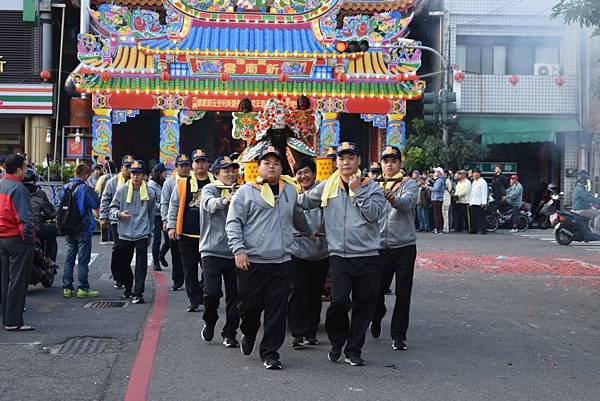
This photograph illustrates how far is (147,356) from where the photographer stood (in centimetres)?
702

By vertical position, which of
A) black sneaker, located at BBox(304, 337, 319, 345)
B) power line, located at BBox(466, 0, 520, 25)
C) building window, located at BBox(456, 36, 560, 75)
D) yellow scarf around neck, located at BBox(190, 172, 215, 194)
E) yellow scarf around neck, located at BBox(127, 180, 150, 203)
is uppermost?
power line, located at BBox(466, 0, 520, 25)

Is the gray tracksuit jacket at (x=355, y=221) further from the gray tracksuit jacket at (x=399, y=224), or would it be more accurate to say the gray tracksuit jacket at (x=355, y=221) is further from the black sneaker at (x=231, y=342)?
the black sneaker at (x=231, y=342)

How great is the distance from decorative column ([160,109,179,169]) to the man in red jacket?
15558mm

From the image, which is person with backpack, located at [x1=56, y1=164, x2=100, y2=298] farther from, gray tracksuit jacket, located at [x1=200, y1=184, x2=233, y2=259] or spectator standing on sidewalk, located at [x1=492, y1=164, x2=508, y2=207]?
spectator standing on sidewalk, located at [x1=492, y1=164, x2=508, y2=207]

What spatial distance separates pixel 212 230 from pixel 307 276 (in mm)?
951

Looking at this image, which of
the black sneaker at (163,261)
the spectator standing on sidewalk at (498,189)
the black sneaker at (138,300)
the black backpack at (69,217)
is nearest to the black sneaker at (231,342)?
the black sneaker at (138,300)

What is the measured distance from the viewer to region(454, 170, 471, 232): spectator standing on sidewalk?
21484 mm

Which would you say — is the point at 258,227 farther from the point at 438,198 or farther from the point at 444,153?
the point at 444,153

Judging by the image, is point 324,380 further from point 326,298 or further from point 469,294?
point 469,294

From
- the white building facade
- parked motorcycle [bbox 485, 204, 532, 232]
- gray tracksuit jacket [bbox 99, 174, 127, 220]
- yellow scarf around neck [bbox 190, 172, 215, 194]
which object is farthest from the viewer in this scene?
the white building facade

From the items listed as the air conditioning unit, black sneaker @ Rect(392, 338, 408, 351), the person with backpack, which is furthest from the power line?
black sneaker @ Rect(392, 338, 408, 351)

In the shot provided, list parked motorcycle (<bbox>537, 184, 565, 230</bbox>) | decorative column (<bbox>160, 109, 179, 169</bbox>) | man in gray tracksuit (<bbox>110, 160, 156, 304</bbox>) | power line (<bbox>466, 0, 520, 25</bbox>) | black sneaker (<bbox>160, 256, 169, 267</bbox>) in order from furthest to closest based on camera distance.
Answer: power line (<bbox>466, 0, 520, 25</bbox>) < decorative column (<bbox>160, 109, 179, 169</bbox>) < parked motorcycle (<bbox>537, 184, 565, 230</bbox>) < black sneaker (<bbox>160, 256, 169, 267</bbox>) < man in gray tracksuit (<bbox>110, 160, 156, 304</bbox>)

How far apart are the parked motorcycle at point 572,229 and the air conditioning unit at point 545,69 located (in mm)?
10748

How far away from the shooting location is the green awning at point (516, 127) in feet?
86.2
